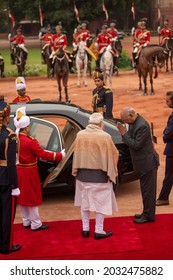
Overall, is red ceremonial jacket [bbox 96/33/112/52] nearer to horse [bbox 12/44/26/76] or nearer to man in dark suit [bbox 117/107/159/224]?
horse [bbox 12/44/26/76]

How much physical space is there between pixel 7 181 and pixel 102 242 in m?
1.48

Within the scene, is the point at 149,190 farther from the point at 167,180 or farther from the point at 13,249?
the point at 13,249

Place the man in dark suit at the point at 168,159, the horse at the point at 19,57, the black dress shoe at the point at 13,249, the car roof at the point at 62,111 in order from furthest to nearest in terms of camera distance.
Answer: the horse at the point at 19,57 < the car roof at the point at 62,111 < the man in dark suit at the point at 168,159 < the black dress shoe at the point at 13,249

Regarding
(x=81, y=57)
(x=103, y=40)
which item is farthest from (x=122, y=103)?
(x=103, y=40)

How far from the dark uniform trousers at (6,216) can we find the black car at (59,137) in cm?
161

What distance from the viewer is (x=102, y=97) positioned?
448 inches

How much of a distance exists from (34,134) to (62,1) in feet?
150

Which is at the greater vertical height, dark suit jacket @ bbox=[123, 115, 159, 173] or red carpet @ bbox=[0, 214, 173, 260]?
dark suit jacket @ bbox=[123, 115, 159, 173]

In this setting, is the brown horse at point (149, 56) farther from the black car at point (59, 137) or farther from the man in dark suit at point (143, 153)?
the man in dark suit at point (143, 153)

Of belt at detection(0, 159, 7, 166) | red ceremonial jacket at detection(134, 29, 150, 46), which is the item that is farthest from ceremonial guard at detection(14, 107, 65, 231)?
red ceremonial jacket at detection(134, 29, 150, 46)

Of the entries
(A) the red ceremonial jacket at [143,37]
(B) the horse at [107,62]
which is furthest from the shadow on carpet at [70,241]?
(A) the red ceremonial jacket at [143,37]

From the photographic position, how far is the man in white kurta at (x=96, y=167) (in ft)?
24.8

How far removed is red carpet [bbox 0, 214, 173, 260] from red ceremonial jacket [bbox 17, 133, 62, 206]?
51 cm

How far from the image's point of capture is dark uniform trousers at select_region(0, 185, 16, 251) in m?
7.38
